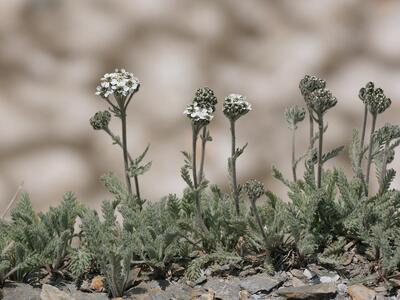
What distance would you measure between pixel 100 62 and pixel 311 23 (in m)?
1.59

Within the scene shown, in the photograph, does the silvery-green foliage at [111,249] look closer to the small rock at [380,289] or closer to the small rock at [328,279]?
the small rock at [328,279]

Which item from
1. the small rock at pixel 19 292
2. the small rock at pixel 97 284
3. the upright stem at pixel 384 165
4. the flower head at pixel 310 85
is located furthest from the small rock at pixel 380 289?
the small rock at pixel 19 292

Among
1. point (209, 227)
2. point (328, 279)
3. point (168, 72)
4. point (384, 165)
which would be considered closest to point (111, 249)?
point (209, 227)

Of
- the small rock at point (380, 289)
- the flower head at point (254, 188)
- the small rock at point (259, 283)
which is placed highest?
the flower head at point (254, 188)

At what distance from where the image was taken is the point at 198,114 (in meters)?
3.19

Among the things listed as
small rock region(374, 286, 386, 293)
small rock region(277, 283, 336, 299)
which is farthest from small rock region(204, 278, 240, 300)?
small rock region(374, 286, 386, 293)

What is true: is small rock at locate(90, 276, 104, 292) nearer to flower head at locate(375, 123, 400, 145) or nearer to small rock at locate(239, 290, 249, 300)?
small rock at locate(239, 290, 249, 300)

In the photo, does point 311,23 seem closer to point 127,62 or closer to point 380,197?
point 127,62

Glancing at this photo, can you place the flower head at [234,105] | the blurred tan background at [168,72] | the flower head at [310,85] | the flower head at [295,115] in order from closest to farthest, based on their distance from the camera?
the flower head at [234,105] < the flower head at [310,85] < the flower head at [295,115] < the blurred tan background at [168,72]

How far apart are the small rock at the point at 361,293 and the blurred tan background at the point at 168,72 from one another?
5.73 feet

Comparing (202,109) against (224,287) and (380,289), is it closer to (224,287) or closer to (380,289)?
(224,287)

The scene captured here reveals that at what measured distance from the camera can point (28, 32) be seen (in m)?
6.12

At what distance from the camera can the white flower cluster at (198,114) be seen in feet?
10.5

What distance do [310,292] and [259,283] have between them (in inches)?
8.6
